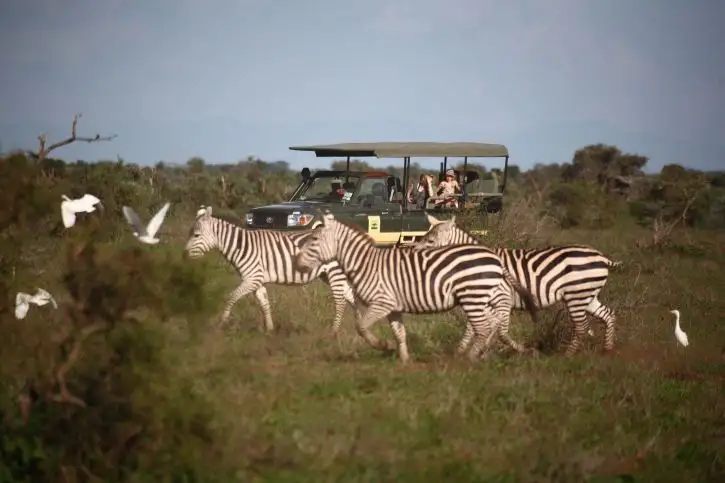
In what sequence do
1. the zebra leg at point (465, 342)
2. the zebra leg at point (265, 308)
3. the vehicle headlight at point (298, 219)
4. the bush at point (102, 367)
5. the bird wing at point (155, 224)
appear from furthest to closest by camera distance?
the vehicle headlight at point (298, 219) → the zebra leg at point (265, 308) → the zebra leg at point (465, 342) → the bird wing at point (155, 224) → the bush at point (102, 367)

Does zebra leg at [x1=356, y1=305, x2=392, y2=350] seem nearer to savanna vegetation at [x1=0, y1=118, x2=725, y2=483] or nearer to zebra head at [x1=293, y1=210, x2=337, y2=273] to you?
savanna vegetation at [x1=0, y1=118, x2=725, y2=483]

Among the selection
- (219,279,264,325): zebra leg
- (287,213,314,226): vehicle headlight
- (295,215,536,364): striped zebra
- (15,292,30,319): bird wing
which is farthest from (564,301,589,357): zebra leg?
(15,292,30,319): bird wing

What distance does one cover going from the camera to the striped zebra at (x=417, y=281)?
10.7 meters

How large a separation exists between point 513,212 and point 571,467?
1114cm

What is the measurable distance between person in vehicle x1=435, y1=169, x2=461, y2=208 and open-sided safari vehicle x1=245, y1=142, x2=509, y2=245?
0.10 metres

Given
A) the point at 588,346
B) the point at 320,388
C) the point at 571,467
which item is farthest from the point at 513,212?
the point at 571,467

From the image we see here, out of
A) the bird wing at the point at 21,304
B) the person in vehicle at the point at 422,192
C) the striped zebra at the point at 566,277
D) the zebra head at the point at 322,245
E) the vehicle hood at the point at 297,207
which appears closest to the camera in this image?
the bird wing at the point at 21,304

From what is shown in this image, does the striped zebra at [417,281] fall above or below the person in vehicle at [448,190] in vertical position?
below

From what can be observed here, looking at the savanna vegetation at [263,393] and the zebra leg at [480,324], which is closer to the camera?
the savanna vegetation at [263,393]

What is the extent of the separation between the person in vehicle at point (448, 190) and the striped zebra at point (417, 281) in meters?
5.85

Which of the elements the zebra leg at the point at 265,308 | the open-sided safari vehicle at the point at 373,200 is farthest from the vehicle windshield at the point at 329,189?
the zebra leg at the point at 265,308

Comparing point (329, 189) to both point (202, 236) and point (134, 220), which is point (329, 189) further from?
point (134, 220)

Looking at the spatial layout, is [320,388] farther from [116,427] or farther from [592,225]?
[592,225]

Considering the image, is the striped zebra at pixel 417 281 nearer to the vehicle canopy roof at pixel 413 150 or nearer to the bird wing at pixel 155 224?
the bird wing at pixel 155 224
